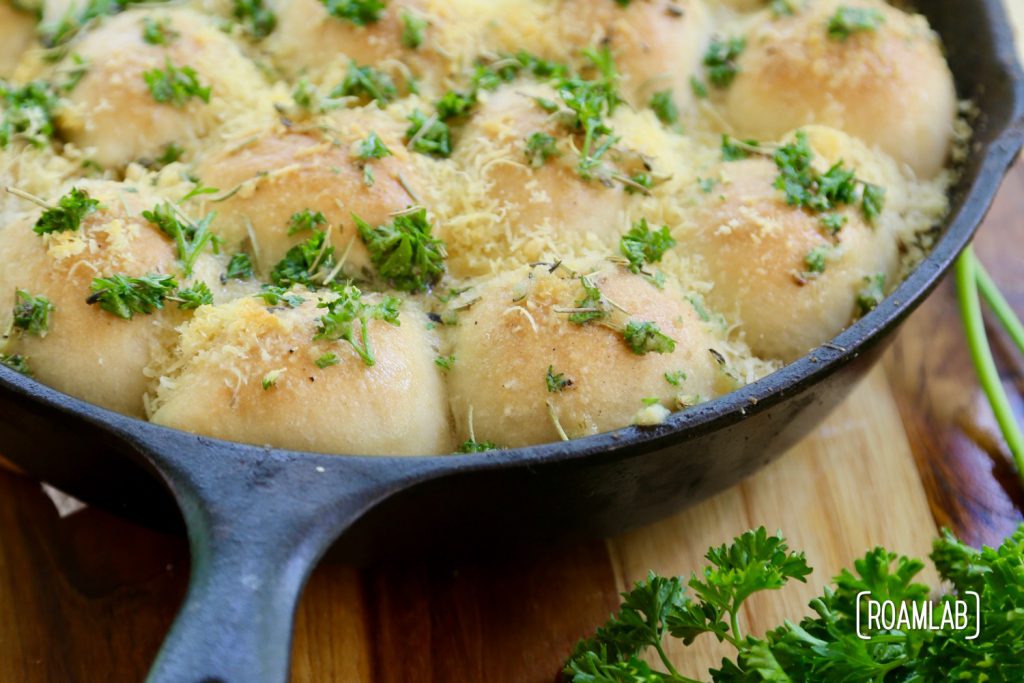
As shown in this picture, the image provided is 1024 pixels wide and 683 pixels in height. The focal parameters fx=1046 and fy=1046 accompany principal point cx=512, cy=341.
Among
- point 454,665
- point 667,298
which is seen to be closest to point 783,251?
point 667,298

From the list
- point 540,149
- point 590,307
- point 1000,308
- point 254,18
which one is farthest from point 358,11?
point 1000,308

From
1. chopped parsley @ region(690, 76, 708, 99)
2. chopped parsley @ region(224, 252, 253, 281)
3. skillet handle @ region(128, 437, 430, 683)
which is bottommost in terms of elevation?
skillet handle @ region(128, 437, 430, 683)

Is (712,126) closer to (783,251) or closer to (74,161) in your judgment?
(783,251)

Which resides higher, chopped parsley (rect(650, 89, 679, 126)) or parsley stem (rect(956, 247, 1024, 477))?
chopped parsley (rect(650, 89, 679, 126))

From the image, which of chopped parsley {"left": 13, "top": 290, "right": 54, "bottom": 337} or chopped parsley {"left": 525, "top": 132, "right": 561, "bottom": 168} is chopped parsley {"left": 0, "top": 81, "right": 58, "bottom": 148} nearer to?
chopped parsley {"left": 13, "top": 290, "right": 54, "bottom": 337}

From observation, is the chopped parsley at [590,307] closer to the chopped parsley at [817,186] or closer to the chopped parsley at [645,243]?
the chopped parsley at [645,243]

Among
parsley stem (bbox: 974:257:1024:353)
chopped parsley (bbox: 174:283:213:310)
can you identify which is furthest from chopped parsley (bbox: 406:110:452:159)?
parsley stem (bbox: 974:257:1024:353)

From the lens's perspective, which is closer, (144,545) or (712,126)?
(144,545)
